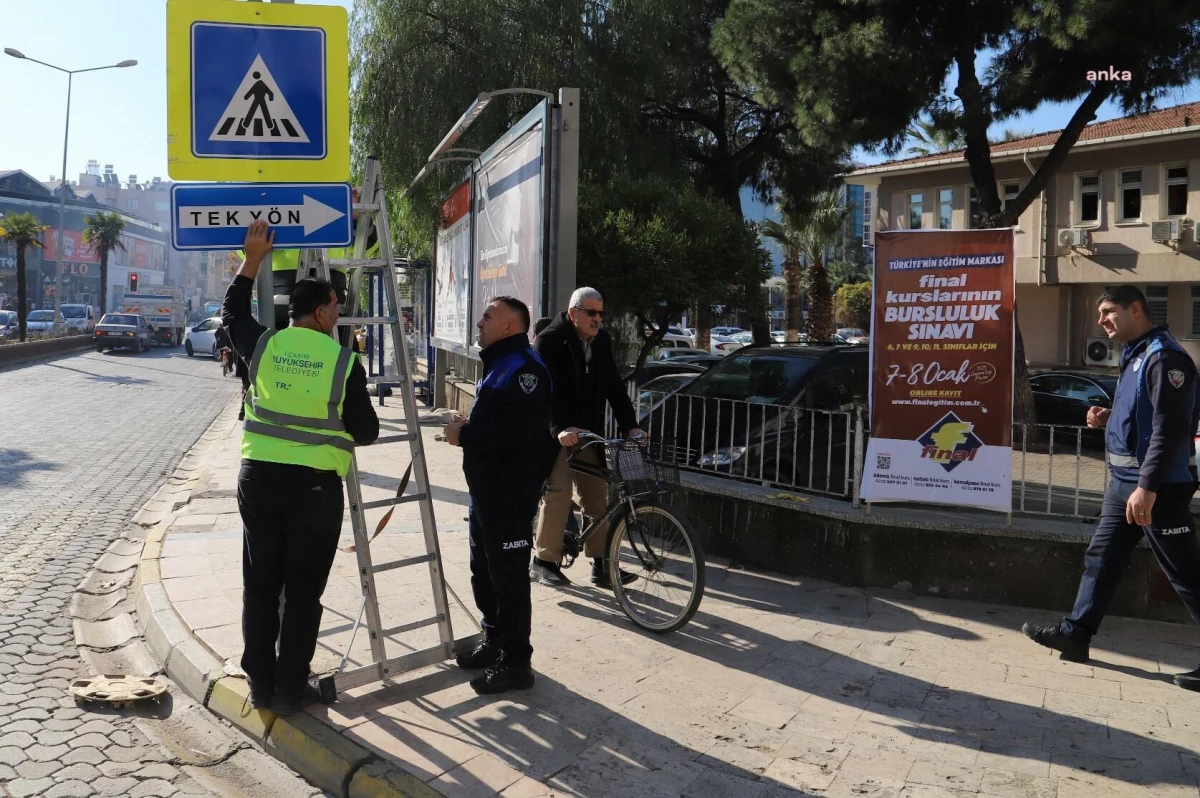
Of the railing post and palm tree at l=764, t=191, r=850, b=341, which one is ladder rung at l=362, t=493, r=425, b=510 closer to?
the railing post

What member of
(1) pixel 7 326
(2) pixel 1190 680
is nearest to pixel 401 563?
(2) pixel 1190 680

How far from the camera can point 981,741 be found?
13.3 ft

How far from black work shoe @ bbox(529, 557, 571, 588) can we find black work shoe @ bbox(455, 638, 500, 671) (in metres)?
1.47

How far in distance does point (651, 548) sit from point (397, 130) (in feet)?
44.8

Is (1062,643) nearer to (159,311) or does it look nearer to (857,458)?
(857,458)

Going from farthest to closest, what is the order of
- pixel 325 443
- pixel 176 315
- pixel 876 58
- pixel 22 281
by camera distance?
pixel 176 315
pixel 22 281
pixel 876 58
pixel 325 443

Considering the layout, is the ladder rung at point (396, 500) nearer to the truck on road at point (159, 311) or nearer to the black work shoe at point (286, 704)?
the black work shoe at point (286, 704)

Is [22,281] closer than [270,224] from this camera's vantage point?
No

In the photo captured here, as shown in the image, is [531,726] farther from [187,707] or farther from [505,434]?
[187,707]

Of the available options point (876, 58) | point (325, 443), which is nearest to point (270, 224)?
point (325, 443)

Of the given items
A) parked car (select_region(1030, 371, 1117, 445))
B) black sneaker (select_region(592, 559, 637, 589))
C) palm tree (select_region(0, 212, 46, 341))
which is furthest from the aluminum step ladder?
palm tree (select_region(0, 212, 46, 341))

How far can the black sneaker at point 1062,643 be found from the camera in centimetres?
495

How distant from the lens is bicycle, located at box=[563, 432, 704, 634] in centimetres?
523

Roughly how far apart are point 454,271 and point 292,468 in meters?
9.61
